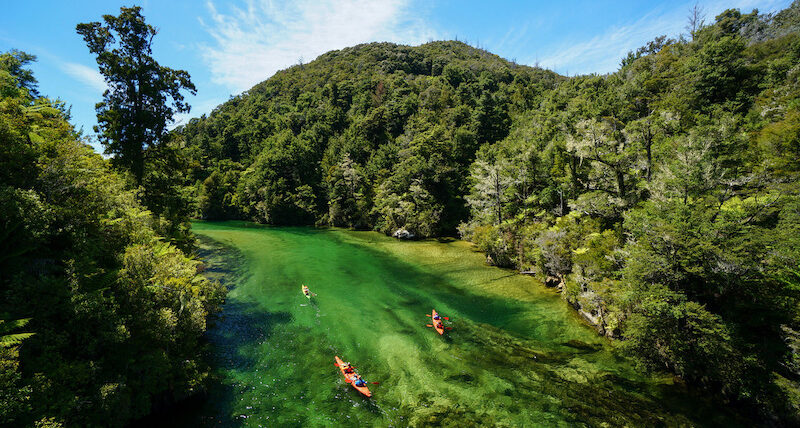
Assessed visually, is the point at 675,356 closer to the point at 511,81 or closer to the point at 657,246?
the point at 657,246

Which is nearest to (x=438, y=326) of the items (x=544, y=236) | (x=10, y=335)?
(x=544, y=236)

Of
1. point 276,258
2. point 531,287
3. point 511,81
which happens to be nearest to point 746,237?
point 531,287

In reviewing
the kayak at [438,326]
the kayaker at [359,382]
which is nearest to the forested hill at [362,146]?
the kayak at [438,326]

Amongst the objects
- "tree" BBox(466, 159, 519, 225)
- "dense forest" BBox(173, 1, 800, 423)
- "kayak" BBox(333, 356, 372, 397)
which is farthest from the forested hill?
"kayak" BBox(333, 356, 372, 397)

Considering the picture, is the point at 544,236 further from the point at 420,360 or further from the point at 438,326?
the point at 420,360

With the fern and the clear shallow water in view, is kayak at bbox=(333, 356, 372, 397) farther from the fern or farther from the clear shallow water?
the fern
